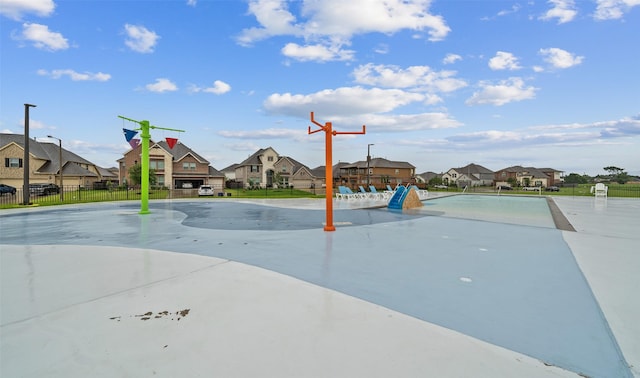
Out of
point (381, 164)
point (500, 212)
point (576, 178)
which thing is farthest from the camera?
point (576, 178)

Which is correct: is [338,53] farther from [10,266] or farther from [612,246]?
[10,266]

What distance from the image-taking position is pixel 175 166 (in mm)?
41156

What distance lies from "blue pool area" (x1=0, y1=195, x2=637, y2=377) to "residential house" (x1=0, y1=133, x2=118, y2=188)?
34493 millimetres

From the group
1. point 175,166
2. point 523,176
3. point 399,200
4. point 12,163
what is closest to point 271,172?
point 175,166

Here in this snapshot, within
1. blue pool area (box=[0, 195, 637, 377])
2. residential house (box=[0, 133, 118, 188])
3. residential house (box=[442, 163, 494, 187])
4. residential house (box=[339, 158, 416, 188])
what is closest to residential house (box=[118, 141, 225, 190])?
residential house (box=[0, 133, 118, 188])

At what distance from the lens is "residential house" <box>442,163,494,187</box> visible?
260 ft

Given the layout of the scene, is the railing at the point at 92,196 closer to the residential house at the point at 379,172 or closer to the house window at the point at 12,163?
the house window at the point at 12,163

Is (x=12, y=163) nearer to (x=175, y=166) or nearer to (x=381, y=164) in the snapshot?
(x=175, y=166)

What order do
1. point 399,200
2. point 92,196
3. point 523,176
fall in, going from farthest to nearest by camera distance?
point 523,176
point 92,196
point 399,200

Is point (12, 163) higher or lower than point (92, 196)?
higher

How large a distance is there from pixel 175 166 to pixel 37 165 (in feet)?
47.5

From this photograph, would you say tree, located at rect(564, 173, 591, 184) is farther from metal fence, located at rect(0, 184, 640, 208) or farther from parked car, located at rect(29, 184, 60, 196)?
parked car, located at rect(29, 184, 60, 196)

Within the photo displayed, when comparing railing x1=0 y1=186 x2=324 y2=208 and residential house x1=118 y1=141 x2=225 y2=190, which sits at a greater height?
residential house x1=118 y1=141 x2=225 y2=190

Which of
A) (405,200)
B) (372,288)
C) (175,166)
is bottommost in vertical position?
(372,288)
